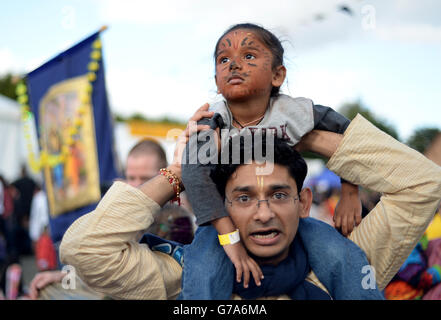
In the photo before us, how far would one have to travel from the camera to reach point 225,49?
183 centimetres

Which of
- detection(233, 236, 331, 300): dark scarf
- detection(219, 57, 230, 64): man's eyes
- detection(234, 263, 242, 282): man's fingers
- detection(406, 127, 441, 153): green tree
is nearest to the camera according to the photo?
detection(234, 263, 242, 282): man's fingers

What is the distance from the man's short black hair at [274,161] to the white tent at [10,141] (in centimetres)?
1178

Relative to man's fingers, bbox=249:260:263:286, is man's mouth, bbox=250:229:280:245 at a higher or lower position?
higher

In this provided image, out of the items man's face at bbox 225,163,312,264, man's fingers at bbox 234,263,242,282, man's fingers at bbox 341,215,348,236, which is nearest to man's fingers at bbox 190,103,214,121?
man's face at bbox 225,163,312,264

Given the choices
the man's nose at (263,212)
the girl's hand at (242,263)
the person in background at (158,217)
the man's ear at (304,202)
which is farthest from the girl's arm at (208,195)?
A: the person in background at (158,217)

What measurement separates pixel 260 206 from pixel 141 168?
165cm

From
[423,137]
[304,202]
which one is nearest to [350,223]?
[304,202]

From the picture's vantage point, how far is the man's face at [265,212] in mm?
1709

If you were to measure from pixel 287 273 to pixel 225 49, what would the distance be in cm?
91

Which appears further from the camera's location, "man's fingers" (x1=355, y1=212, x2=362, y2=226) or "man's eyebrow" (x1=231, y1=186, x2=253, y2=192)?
"man's fingers" (x1=355, y1=212, x2=362, y2=226)

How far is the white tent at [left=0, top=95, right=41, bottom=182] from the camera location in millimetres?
12273

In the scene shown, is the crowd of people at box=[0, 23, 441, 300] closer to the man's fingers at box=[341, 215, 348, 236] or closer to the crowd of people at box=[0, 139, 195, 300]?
the man's fingers at box=[341, 215, 348, 236]

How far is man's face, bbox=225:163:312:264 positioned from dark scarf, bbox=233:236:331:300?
5 centimetres

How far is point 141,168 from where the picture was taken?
10.5 feet
